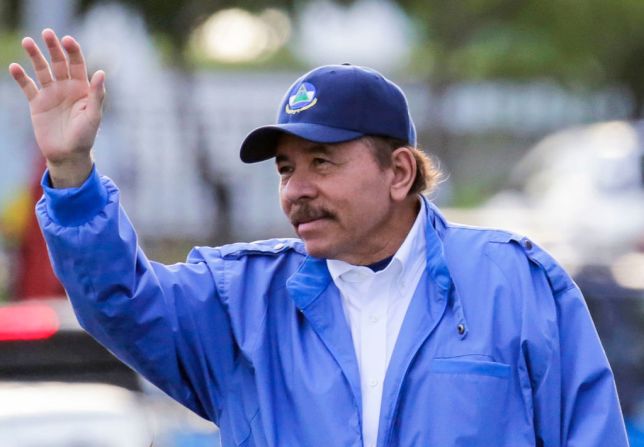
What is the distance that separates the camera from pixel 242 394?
11.8 feet

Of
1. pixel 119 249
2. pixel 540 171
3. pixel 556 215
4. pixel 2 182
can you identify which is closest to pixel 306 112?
pixel 119 249

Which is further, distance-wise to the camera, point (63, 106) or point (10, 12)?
point (10, 12)

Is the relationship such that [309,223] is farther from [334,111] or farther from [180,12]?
[180,12]

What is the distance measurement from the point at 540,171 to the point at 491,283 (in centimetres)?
1351

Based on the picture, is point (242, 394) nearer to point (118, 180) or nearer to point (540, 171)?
point (118, 180)

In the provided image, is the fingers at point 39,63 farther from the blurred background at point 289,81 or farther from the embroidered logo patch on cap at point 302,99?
the blurred background at point 289,81

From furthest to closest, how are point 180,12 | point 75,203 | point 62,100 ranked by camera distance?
point 180,12 < point 62,100 < point 75,203

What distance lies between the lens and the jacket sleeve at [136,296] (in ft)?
11.2

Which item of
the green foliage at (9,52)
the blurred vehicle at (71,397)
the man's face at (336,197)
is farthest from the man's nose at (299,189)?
the green foliage at (9,52)

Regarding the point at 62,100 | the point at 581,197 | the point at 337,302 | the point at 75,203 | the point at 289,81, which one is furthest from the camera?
the point at 289,81

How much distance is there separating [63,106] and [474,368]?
1.05 meters

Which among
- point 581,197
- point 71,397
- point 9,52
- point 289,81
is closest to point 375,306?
point 71,397

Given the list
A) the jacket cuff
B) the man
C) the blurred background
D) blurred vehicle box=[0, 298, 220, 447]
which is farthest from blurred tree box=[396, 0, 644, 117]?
the jacket cuff

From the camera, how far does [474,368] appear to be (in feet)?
11.3
